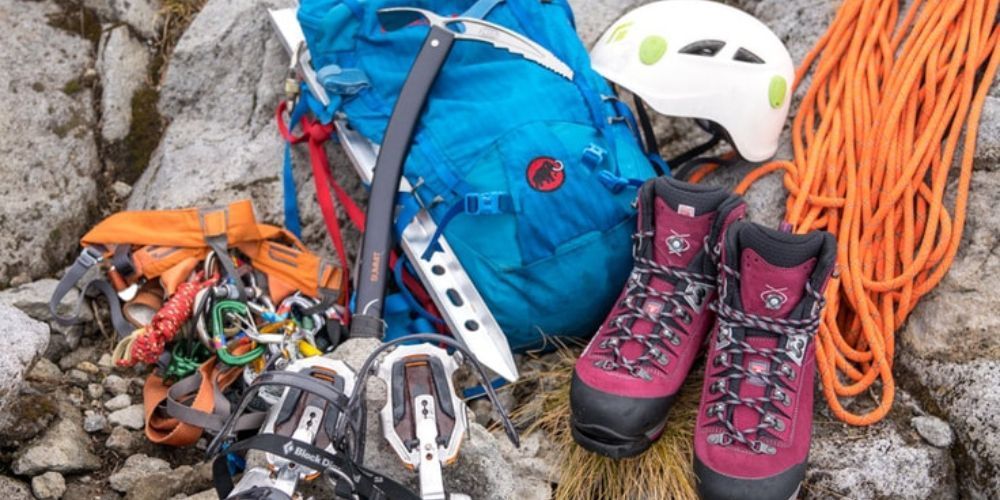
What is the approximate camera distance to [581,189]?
347cm

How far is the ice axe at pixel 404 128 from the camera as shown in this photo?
3.53 meters

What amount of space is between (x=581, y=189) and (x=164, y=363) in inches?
67.2

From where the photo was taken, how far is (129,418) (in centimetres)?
341

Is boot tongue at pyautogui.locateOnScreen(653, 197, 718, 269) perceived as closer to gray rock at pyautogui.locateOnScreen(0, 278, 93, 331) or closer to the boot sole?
the boot sole

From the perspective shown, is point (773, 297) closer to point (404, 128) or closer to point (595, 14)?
point (404, 128)

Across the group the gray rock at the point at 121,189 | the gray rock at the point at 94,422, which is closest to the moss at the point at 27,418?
the gray rock at the point at 94,422

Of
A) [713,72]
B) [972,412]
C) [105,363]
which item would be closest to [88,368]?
[105,363]

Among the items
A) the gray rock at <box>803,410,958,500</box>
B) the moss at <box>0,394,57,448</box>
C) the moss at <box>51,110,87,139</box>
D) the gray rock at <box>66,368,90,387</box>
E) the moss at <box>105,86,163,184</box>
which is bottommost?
the gray rock at <box>803,410,958,500</box>

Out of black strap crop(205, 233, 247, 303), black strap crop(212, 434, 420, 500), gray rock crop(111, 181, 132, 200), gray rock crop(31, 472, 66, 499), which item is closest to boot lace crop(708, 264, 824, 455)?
black strap crop(212, 434, 420, 500)

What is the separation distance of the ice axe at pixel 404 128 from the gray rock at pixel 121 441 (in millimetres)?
898

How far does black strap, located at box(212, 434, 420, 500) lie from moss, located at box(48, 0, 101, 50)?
120 inches

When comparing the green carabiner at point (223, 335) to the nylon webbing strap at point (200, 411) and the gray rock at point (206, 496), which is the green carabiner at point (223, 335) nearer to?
the nylon webbing strap at point (200, 411)

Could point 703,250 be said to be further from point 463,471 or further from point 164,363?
point 164,363

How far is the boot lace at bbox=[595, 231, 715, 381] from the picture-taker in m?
3.17
